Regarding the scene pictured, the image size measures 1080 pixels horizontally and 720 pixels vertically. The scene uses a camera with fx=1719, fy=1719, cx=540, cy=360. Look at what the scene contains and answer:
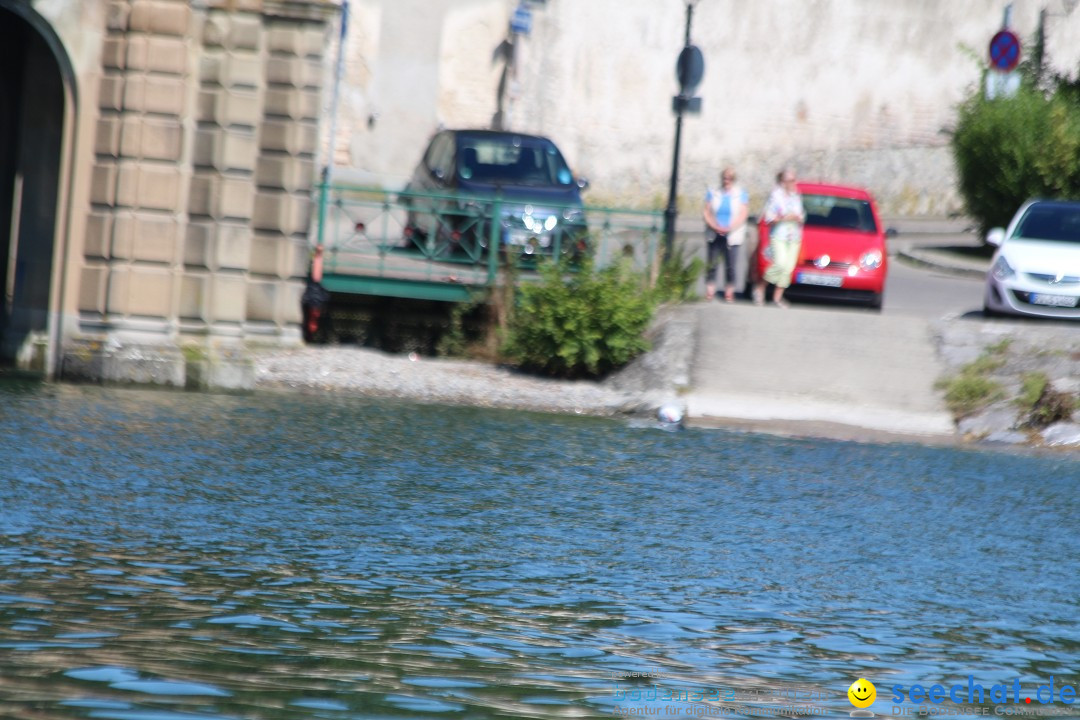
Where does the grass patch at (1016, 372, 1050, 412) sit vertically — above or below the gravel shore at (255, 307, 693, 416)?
above

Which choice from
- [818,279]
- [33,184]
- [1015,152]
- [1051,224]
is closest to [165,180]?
[33,184]

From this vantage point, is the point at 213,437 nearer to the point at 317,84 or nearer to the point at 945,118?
the point at 317,84

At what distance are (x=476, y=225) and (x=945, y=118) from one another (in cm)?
2069

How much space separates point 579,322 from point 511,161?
442 centimetres

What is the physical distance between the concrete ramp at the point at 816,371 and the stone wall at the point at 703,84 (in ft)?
46.4

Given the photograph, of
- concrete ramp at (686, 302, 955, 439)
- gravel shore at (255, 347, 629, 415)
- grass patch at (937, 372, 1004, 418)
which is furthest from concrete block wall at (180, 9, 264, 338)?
grass patch at (937, 372, 1004, 418)

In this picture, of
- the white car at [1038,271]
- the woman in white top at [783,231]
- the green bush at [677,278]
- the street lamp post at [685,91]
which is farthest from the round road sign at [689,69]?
the white car at [1038,271]

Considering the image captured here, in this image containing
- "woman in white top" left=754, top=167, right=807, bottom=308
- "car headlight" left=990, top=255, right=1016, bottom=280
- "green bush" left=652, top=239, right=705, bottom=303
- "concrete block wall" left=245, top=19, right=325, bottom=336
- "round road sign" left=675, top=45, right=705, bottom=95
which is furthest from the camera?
"round road sign" left=675, top=45, right=705, bottom=95

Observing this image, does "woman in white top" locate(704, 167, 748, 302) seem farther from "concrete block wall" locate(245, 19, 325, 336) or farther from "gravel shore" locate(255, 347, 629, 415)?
"concrete block wall" locate(245, 19, 325, 336)

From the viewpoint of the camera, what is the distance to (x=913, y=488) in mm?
12961

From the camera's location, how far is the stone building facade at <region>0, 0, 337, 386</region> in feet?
54.7

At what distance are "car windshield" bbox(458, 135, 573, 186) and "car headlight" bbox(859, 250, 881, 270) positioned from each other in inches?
146

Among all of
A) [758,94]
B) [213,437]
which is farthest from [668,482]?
[758,94]

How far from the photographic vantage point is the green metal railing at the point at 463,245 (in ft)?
60.1
